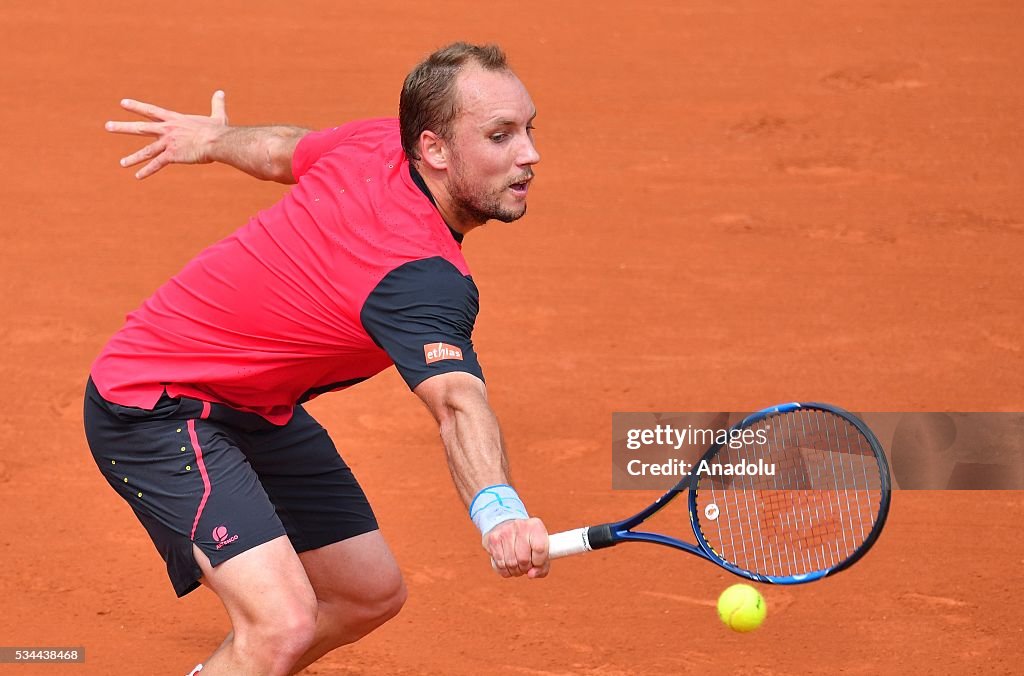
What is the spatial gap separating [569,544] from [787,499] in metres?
1.46

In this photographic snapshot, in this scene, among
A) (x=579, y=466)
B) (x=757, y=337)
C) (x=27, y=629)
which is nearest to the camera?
(x=27, y=629)

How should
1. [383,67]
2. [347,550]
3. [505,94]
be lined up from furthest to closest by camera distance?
[383,67], [347,550], [505,94]

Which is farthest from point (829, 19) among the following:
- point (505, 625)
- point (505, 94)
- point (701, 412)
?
point (505, 94)

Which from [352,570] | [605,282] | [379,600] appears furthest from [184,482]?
[605,282]

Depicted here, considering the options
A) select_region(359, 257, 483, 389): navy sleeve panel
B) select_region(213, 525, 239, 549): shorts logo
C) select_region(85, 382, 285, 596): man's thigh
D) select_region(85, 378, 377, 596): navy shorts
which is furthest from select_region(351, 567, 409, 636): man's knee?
select_region(359, 257, 483, 389): navy sleeve panel

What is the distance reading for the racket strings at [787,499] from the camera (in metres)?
A: 5.04

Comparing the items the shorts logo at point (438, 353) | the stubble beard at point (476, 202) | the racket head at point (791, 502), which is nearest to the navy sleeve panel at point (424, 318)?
the shorts logo at point (438, 353)

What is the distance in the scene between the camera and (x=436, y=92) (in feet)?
13.9

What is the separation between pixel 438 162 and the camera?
13.8ft

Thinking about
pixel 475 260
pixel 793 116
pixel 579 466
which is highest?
pixel 793 116

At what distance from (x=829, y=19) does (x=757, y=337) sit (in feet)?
13.2

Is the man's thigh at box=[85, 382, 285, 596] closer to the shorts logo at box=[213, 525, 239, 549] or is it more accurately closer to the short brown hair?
the shorts logo at box=[213, 525, 239, 549]

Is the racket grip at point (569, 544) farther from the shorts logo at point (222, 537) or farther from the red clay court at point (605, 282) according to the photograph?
the red clay court at point (605, 282)

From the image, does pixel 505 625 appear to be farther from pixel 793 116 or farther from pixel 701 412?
pixel 793 116
